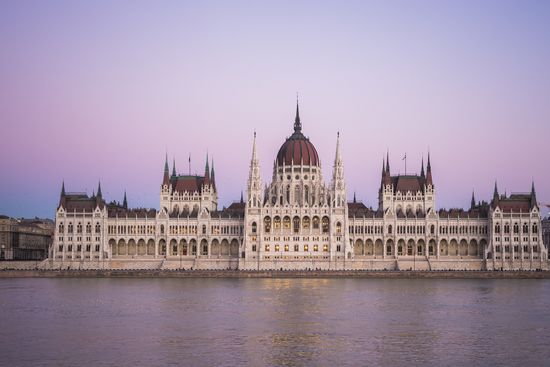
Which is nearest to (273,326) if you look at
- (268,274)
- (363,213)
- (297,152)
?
(268,274)

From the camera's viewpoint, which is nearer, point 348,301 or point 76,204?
point 348,301

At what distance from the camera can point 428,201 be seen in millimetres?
154250

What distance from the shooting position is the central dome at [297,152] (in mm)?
155750

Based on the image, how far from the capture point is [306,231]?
482ft

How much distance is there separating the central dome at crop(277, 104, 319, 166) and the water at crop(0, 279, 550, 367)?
52276 mm

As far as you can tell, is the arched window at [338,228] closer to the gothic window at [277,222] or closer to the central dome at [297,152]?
the gothic window at [277,222]

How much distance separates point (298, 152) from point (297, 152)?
179mm

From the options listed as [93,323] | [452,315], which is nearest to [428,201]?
[452,315]

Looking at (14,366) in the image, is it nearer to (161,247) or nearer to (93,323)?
(93,323)

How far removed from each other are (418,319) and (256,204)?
79735 millimetres

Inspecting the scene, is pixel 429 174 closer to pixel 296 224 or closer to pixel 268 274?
pixel 296 224

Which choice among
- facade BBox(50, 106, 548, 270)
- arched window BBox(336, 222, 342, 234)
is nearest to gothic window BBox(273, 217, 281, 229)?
facade BBox(50, 106, 548, 270)

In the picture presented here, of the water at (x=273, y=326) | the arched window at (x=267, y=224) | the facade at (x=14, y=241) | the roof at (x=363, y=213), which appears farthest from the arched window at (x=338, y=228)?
the facade at (x=14, y=241)

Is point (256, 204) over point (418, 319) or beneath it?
over
